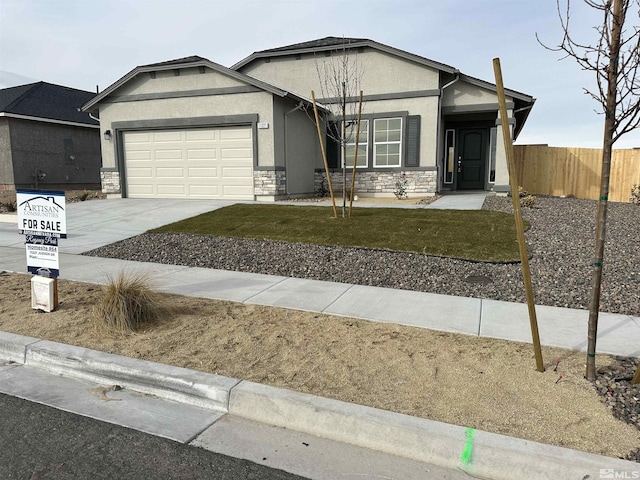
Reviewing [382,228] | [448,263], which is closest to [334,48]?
[382,228]

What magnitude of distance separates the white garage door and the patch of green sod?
121 inches

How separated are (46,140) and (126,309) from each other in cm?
2154

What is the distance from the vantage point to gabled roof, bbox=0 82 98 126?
20.9 m

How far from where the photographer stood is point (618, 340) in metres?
4.33

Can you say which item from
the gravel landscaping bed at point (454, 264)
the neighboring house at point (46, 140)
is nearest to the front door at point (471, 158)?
the gravel landscaping bed at point (454, 264)

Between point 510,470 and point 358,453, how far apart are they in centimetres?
90

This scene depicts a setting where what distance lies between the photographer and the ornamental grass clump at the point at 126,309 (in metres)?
4.62

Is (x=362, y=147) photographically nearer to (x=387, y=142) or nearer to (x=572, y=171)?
(x=387, y=142)

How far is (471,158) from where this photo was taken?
1870cm

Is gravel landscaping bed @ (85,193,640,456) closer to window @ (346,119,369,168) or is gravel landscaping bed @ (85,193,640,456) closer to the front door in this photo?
window @ (346,119,369,168)

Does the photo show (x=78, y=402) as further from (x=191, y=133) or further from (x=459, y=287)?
(x=191, y=133)

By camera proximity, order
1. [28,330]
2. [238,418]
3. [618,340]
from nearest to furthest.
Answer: [238,418]
[618,340]
[28,330]

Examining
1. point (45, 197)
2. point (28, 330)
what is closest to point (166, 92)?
point (45, 197)

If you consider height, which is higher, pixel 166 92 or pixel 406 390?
pixel 166 92
